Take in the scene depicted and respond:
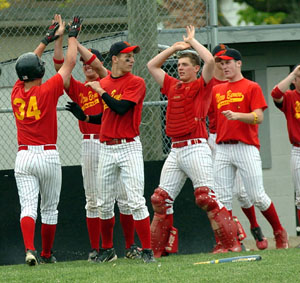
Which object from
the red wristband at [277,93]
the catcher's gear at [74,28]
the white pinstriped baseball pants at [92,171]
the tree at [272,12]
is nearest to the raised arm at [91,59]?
the catcher's gear at [74,28]

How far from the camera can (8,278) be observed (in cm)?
693

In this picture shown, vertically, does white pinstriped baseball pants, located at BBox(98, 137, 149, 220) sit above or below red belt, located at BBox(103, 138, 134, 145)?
below

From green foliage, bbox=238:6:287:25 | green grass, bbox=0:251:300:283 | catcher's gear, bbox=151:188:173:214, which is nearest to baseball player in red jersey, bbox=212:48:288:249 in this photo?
catcher's gear, bbox=151:188:173:214

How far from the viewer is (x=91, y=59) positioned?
8.44 meters

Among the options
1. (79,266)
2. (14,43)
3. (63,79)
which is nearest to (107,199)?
Result: (79,266)

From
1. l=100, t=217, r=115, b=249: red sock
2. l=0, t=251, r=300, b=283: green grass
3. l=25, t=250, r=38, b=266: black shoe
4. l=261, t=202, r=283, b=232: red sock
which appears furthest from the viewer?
l=261, t=202, r=283, b=232: red sock

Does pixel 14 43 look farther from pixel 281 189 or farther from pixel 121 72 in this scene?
pixel 281 189

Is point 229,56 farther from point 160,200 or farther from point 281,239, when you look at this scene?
point 281,239

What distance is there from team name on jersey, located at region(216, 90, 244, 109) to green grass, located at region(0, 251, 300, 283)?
69.1 inches

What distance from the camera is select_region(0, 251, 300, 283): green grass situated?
6.36 meters

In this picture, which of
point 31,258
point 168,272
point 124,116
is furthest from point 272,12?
point 168,272

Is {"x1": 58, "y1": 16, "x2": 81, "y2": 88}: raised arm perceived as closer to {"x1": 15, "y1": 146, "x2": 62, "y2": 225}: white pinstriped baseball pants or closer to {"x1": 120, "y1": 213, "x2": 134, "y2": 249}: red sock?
{"x1": 15, "y1": 146, "x2": 62, "y2": 225}: white pinstriped baseball pants

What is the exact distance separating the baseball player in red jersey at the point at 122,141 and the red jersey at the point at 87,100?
0.53 m

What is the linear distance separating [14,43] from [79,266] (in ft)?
10.7
